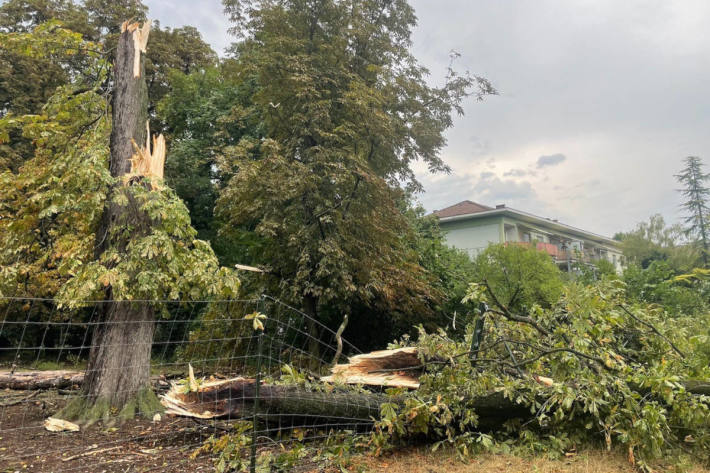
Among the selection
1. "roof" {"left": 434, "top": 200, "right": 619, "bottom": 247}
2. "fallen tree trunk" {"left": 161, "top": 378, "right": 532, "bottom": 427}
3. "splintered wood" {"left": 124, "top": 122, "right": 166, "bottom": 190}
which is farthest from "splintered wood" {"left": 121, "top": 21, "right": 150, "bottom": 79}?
"roof" {"left": 434, "top": 200, "right": 619, "bottom": 247}

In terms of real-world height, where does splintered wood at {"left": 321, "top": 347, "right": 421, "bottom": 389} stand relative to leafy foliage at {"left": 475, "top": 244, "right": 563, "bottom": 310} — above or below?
below

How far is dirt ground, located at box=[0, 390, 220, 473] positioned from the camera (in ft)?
13.3

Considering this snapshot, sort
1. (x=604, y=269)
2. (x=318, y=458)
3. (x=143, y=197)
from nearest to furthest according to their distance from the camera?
(x=318, y=458)
(x=143, y=197)
(x=604, y=269)

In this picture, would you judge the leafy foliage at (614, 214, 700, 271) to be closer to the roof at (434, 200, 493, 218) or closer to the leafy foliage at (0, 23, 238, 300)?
the roof at (434, 200, 493, 218)

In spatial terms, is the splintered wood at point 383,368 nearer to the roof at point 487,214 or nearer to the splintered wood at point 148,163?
the splintered wood at point 148,163

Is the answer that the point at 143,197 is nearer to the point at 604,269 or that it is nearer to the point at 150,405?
the point at 150,405

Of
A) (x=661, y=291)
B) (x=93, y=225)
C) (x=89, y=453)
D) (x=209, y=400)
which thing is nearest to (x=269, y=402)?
(x=209, y=400)

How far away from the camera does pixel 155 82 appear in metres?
17.7

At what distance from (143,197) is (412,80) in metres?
7.49

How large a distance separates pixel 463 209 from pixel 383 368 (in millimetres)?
21429

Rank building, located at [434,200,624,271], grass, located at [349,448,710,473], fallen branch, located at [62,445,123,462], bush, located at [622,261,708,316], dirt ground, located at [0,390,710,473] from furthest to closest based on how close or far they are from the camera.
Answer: building, located at [434,200,624,271] → bush, located at [622,261,708,316] → fallen branch, located at [62,445,123,462] → dirt ground, located at [0,390,710,473] → grass, located at [349,448,710,473]

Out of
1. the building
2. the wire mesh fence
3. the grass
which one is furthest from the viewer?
the building

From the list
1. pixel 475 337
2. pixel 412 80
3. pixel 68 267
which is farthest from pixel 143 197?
pixel 412 80

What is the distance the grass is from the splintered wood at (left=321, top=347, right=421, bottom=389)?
0.76 metres
